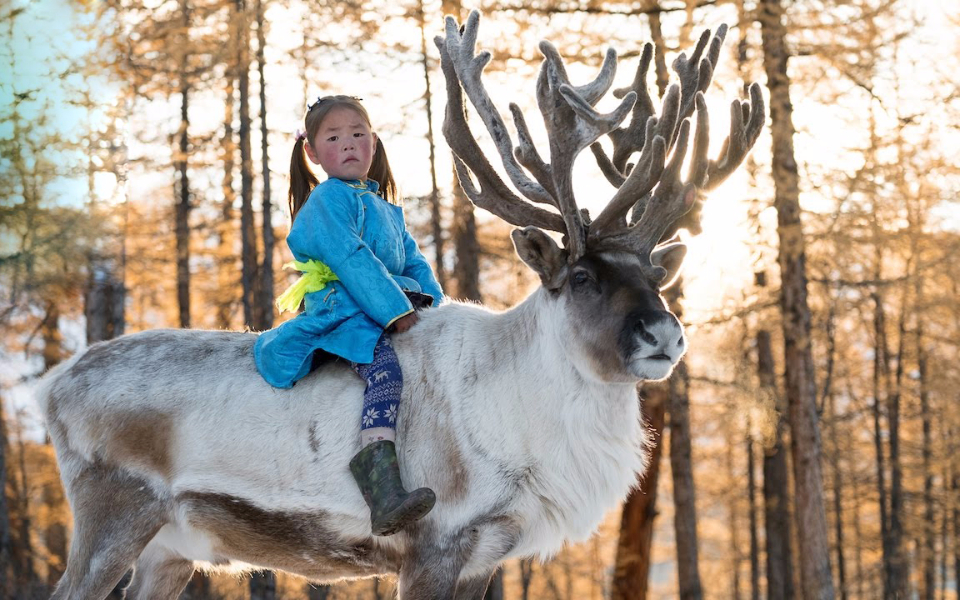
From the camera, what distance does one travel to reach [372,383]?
3.89m

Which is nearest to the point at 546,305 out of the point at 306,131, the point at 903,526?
the point at 306,131

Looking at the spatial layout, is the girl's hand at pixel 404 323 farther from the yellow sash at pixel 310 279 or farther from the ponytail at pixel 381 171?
the ponytail at pixel 381 171

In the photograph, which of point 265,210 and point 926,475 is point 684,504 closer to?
point 265,210

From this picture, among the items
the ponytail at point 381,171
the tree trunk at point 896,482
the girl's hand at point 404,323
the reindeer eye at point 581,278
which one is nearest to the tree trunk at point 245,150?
the ponytail at point 381,171

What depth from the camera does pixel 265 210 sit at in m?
13.5

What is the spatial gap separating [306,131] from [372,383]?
1324 mm

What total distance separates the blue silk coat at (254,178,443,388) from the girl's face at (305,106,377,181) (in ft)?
0.30

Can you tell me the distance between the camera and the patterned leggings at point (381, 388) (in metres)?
3.81

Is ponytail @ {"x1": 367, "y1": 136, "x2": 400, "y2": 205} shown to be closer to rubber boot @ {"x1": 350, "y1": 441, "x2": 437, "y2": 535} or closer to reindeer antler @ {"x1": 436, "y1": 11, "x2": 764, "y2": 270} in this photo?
reindeer antler @ {"x1": 436, "y1": 11, "x2": 764, "y2": 270}

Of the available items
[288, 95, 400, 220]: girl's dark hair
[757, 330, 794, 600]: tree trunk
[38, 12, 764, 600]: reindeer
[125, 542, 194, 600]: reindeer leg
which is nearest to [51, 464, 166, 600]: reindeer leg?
[38, 12, 764, 600]: reindeer

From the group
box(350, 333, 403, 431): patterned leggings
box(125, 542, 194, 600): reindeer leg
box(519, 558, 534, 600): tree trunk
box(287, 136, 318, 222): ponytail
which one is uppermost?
box(287, 136, 318, 222): ponytail

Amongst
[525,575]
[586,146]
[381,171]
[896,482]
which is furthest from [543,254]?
[896,482]

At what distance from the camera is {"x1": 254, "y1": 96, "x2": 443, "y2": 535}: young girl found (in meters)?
3.73

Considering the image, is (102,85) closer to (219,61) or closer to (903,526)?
(219,61)
